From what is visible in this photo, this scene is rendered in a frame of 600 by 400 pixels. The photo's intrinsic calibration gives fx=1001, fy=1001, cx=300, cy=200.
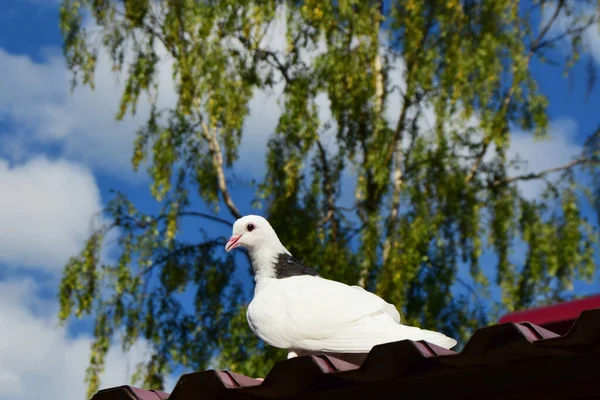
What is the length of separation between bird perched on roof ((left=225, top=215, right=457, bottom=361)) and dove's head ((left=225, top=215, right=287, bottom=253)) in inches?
10.4

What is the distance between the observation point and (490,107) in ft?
46.4

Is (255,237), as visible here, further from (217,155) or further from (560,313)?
(217,155)

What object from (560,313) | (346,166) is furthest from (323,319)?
(346,166)

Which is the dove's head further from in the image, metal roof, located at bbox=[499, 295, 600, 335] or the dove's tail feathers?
metal roof, located at bbox=[499, 295, 600, 335]

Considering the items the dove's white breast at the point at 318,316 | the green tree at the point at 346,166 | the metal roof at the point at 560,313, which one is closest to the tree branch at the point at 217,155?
the green tree at the point at 346,166

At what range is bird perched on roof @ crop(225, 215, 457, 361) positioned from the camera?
3613 mm

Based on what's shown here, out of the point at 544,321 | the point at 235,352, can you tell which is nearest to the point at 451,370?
the point at 544,321

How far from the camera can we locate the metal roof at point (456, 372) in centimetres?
257

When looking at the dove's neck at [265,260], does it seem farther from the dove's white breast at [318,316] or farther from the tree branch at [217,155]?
the tree branch at [217,155]

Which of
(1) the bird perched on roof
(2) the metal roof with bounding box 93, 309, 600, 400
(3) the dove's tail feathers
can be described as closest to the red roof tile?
(1) the bird perched on roof

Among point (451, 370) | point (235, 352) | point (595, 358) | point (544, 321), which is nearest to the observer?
point (595, 358)

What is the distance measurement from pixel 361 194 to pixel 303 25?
2.60 m

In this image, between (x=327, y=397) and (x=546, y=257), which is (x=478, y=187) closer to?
(x=546, y=257)

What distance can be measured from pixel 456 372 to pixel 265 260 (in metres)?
1.97
